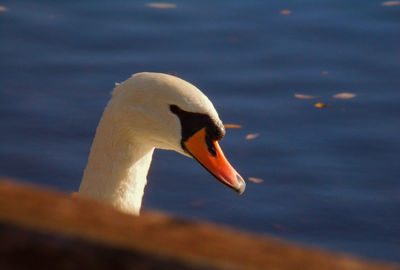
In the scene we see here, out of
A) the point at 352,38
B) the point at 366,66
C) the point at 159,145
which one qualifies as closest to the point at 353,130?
the point at 366,66

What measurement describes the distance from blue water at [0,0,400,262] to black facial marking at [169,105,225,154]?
2.08 m

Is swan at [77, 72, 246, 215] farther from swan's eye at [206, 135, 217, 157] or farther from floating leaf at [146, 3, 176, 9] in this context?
floating leaf at [146, 3, 176, 9]

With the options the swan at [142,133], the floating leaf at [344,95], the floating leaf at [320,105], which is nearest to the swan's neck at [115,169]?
the swan at [142,133]

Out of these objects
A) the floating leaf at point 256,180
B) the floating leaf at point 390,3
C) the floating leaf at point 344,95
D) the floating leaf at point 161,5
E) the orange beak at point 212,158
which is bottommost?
the floating leaf at point 256,180

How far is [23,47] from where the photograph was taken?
876cm

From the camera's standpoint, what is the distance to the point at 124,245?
4.64 ft

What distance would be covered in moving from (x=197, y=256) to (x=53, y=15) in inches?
328

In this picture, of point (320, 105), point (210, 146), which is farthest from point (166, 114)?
point (320, 105)

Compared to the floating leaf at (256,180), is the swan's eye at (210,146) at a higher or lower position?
higher

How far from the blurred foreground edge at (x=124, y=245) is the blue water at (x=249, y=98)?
4.63m

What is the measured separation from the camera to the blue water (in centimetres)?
652

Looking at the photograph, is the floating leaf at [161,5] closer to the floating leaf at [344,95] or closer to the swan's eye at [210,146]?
the floating leaf at [344,95]

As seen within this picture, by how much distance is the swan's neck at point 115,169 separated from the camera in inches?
165

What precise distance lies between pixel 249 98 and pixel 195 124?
3.72m
